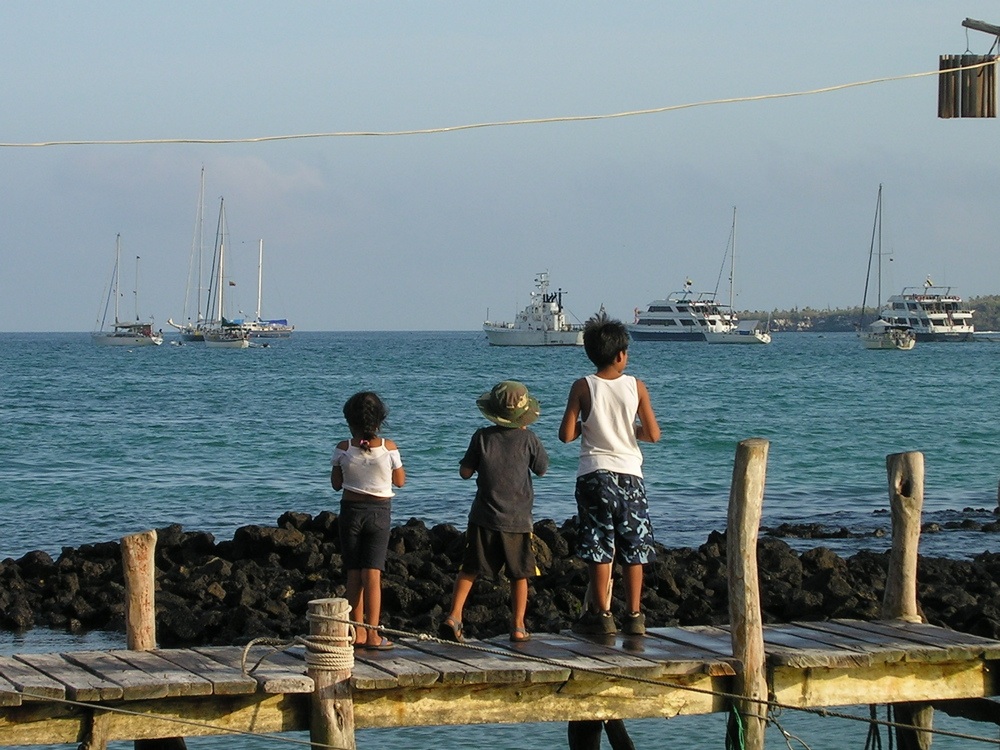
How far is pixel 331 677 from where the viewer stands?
258 inches

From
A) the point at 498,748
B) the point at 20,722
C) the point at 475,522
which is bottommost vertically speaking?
the point at 498,748

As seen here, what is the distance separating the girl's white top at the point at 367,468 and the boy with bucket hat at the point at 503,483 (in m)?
0.40

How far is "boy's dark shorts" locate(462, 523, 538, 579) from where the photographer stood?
24.5 ft

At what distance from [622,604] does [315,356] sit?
95491mm

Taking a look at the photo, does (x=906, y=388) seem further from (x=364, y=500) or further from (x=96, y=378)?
(x=364, y=500)

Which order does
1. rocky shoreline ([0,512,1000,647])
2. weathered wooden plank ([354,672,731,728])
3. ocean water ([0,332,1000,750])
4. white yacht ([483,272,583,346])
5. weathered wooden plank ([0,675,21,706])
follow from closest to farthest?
weathered wooden plank ([0,675,21,706]) < weathered wooden plank ([354,672,731,728]) < rocky shoreline ([0,512,1000,647]) < ocean water ([0,332,1000,750]) < white yacht ([483,272,583,346])

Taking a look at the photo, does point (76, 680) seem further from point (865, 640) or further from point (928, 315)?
point (928, 315)

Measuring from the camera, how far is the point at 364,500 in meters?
7.49

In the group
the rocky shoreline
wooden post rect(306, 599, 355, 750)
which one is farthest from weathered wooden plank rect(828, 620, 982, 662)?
the rocky shoreline

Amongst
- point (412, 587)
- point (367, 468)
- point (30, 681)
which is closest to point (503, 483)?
point (367, 468)

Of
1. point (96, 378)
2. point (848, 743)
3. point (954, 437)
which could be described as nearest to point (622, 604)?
point (848, 743)

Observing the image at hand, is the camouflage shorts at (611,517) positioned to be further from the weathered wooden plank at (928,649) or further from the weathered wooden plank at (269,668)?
the weathered wooden plank at (269,668)

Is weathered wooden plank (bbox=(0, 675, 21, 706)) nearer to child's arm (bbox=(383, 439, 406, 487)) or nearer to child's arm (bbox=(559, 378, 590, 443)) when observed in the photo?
child's arm (bbox=(383, 439, 406, 487))

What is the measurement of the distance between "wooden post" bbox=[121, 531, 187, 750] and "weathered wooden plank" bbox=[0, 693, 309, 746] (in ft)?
3.05
